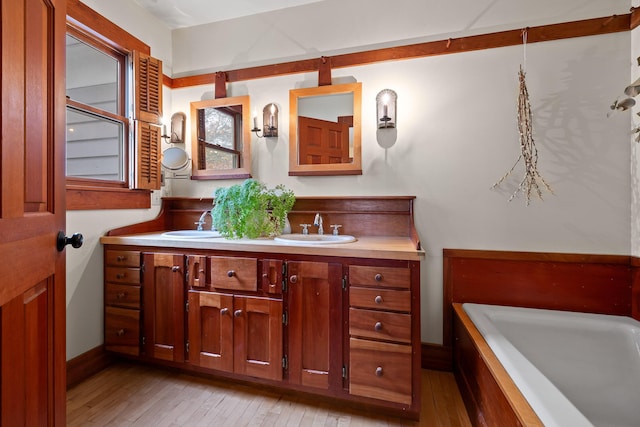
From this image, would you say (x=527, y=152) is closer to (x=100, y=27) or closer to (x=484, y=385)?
(x=484, y=385)

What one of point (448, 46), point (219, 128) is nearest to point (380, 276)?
point (448, 46)

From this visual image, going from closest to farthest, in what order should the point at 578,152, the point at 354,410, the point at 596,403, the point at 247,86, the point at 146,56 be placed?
the point at 596,403
the point at 354,410
the point at 578,152
the point at 146,56
the point at 247,86

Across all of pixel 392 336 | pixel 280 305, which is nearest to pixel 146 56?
pixel 280 305

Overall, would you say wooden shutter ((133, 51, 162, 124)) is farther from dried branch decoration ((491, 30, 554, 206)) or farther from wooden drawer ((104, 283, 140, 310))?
dried branch decoration ((491, 30, 554, 206))

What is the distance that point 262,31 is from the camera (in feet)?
7.71

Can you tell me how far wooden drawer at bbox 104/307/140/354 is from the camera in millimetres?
1917

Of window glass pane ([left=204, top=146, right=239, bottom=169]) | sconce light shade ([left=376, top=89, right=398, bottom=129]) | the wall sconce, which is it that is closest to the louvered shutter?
window glass pane ([left=204, top=146, right=239, bottom=169])

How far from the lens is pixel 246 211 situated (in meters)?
1.87

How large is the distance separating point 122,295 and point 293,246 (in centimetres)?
126

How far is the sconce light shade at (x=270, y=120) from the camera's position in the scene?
2268 mm

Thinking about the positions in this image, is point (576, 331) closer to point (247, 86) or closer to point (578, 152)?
point (578, 152)

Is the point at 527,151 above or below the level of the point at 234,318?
above

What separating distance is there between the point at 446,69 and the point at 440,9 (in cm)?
42

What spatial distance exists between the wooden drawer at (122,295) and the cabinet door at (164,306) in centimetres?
7
